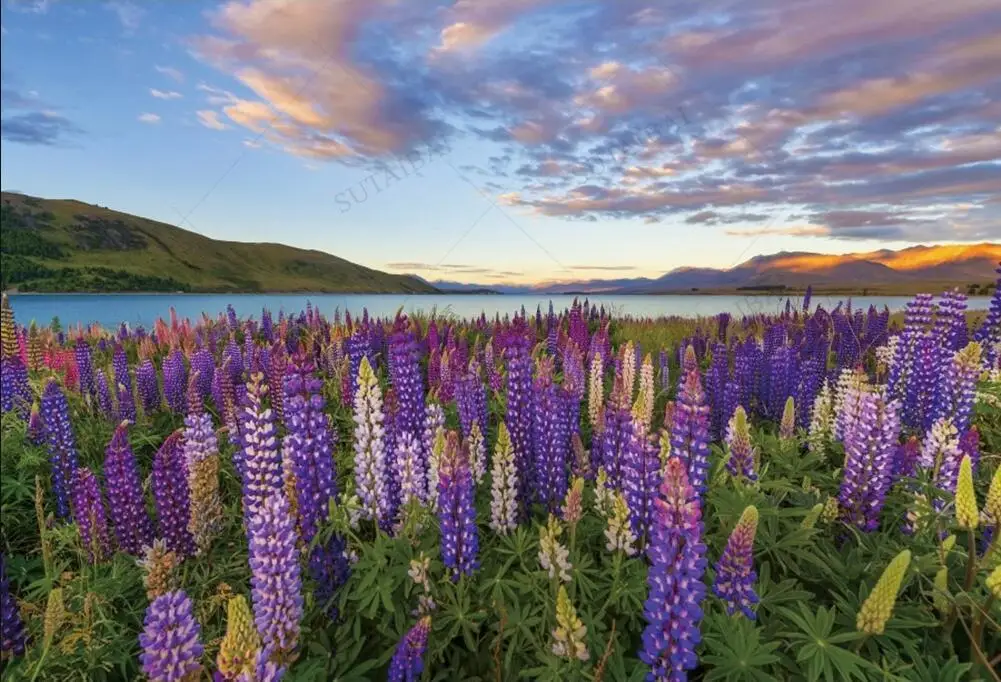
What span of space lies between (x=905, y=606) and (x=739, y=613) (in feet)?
4.46

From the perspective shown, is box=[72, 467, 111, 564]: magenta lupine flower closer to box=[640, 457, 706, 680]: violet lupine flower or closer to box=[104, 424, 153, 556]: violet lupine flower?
box=[104, 424, 153, 556]: violet lupine flower

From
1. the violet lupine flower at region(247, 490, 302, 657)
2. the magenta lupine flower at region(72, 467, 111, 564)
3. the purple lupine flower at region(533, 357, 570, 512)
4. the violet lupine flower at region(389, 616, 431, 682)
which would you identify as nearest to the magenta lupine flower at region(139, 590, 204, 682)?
the violet lupine flower at region(247, 490, 302, 657)

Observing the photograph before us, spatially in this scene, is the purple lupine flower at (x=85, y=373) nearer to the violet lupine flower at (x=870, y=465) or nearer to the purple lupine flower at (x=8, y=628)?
the purple lupine flower at (x=8, y=628)

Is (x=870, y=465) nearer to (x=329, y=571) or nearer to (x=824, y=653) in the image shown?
(x=824, y=653)

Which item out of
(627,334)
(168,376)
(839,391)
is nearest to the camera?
(839,391)

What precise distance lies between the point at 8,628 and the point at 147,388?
493 centimetres

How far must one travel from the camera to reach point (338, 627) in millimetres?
3242

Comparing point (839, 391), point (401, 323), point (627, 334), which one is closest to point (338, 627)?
point (401, 323)

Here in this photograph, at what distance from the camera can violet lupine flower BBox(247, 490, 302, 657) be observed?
8.61 ft

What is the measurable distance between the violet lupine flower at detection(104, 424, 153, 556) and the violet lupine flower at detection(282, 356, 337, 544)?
5.57 ft

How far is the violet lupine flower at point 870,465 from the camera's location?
3.73 m

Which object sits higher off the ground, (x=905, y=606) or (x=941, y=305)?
(x=941, y=305)

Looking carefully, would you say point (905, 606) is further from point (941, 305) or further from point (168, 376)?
point (168, 376)

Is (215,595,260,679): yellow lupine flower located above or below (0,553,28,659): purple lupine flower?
above
